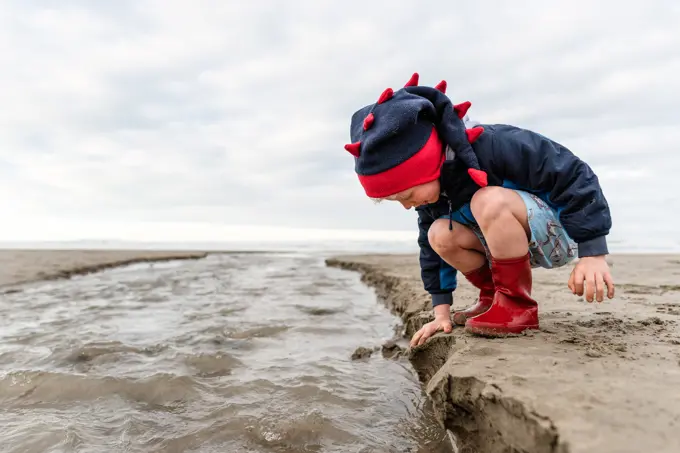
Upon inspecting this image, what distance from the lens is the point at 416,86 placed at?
225 centimetres

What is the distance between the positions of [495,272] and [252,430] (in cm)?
137

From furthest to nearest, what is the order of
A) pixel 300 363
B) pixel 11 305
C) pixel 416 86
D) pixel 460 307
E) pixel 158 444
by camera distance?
pixel 11 305
pixel 460 307
pixel 300 363
pixel 416 86
pixel 158 444

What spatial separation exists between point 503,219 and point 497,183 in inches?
8.5

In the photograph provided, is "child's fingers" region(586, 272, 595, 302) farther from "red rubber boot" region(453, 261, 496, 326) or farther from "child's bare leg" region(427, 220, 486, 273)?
"red rubber boot" region(453, 261, 496, 326)

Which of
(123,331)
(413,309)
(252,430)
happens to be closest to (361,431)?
(252,430)

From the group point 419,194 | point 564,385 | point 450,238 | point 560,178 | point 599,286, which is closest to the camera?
point 564,385

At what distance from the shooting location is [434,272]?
2.81 meters

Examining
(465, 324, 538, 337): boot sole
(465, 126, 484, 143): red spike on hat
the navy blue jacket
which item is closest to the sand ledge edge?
(465, 324, 538, 337): boot sole

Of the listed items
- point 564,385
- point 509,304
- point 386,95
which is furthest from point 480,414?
point 386,95

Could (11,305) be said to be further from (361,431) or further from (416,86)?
(416,86)

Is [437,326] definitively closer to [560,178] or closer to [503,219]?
[503,219]

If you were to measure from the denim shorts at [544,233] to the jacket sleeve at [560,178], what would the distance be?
6 centimetres

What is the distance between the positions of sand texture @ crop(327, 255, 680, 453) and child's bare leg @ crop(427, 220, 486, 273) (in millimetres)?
403

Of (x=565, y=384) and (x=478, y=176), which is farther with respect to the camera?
(x=478, y=176)
